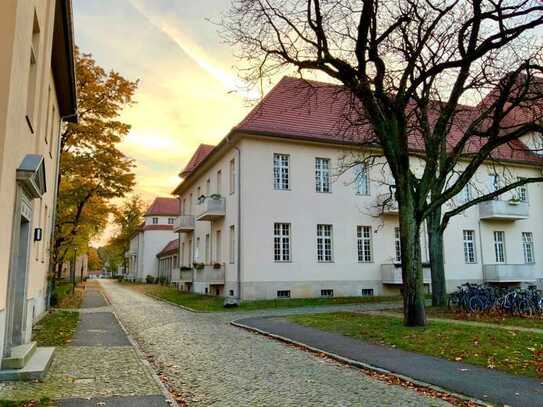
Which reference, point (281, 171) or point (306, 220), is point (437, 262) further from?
point (281, 171)

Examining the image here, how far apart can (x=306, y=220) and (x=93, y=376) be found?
18.5m

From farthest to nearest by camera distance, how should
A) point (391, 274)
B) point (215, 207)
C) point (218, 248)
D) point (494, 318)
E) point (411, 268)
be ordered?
point (218, 248), point (215, 207), point (391, 274), point (494, 318), point (411, 268)

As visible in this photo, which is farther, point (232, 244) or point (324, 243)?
point (324, 243)

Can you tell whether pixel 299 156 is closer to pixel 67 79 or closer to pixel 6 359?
pixel 67 79

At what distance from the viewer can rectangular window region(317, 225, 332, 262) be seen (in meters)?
25.6

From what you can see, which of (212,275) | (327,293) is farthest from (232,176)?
(327,293)

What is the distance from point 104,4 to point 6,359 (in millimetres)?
8044

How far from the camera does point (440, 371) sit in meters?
8.01

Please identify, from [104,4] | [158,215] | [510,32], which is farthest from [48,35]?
[158,215]

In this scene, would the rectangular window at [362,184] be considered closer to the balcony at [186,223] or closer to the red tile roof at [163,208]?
the balcony at [186,223]

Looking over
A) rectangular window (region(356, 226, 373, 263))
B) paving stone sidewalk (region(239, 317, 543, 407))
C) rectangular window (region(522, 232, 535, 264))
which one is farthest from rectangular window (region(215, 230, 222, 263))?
rectangular window (region(522, 232, 535, 264))

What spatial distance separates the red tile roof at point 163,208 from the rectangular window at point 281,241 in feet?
150

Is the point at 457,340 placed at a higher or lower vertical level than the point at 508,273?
lower

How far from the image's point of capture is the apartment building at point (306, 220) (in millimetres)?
24281
